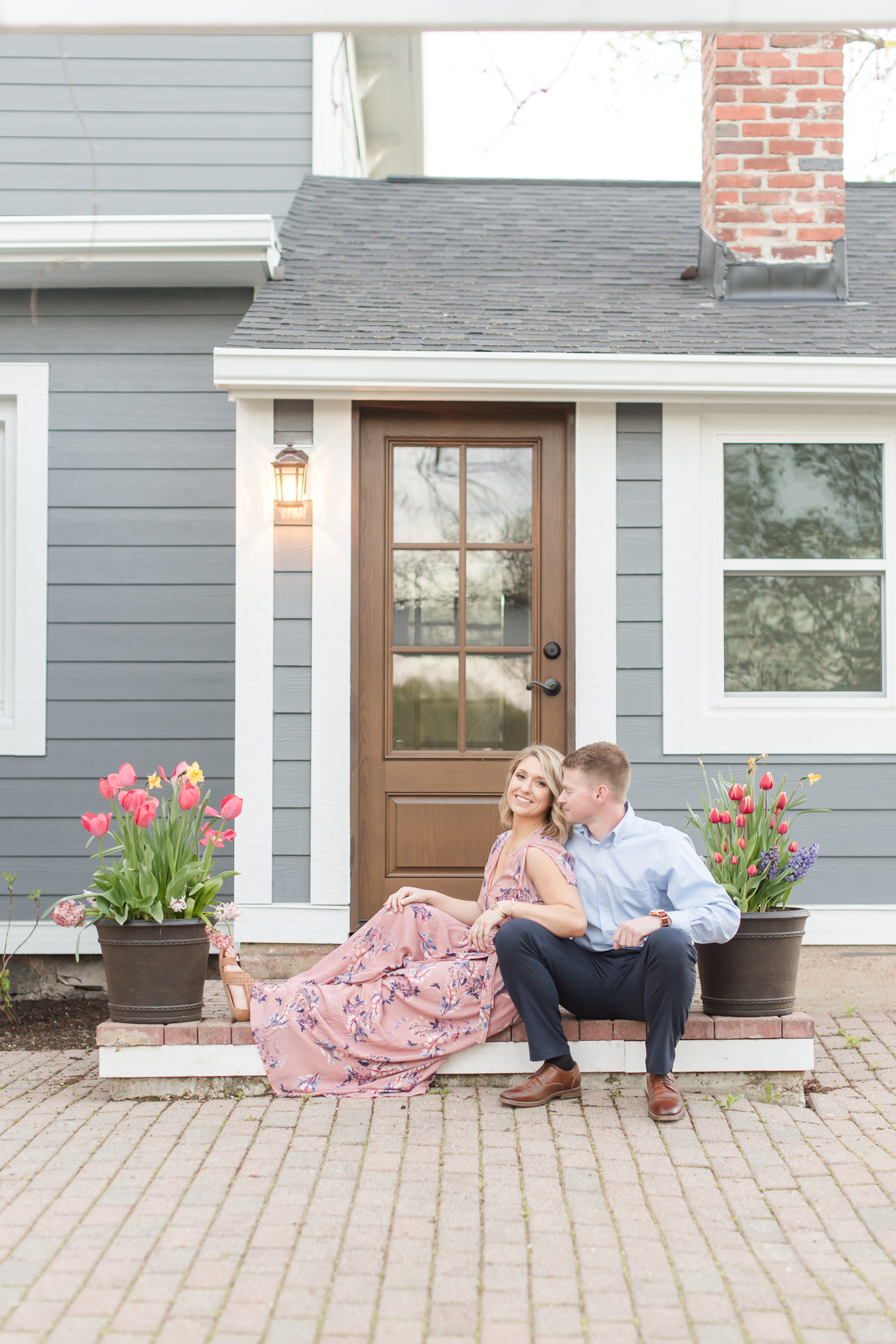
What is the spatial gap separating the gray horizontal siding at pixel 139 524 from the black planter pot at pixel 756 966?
97.8 inches

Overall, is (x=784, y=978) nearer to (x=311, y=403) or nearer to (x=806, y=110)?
(x=311, y=403)

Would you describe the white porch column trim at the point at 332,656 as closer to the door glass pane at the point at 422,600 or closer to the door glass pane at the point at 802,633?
the door glass pane at the point at 422,600

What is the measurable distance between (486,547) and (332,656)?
78cm

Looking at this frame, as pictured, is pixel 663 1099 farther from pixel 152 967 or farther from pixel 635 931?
pixel 152 967

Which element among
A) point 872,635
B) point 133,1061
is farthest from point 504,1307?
point 872,635

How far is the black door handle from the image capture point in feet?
14.5

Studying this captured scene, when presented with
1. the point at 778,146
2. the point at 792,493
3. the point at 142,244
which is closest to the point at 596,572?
the point at 792,493

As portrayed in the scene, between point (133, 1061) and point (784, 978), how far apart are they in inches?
81.7

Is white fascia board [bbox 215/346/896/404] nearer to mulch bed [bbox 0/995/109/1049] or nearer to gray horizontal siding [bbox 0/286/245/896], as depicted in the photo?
gray horizontal siding [bbox 0/286/245/896]

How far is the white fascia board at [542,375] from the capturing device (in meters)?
4.14

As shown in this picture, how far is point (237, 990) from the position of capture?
3.45 meters

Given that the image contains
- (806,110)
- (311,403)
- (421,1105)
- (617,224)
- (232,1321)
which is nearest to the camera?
(232,1321)

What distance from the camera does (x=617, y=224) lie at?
5750 millimetres

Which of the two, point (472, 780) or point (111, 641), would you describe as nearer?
point (472, 780)
